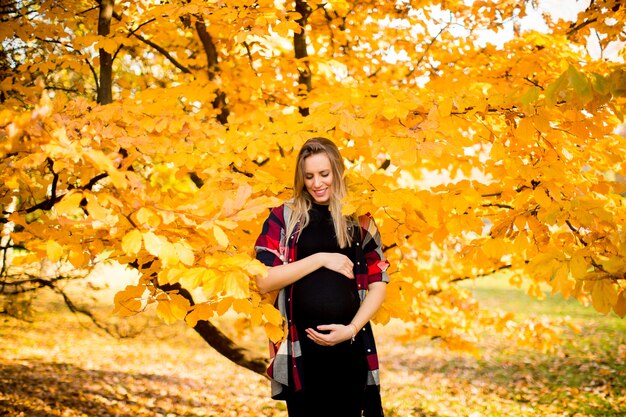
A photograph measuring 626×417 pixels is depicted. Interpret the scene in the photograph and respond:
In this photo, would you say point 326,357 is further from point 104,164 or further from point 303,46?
point 303,46

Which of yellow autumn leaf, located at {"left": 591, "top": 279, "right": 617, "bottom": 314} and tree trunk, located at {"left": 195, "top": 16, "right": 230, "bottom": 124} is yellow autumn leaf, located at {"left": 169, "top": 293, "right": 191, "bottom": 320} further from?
tree trunk, located at {"left": 195, "top": 16, "right": 230, "bottom": 124}

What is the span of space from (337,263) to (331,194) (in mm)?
309

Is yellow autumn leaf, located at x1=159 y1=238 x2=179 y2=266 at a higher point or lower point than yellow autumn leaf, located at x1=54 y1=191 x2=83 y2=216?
lower

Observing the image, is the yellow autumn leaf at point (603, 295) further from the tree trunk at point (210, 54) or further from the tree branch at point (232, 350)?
the tree trunk at point (210, 54)

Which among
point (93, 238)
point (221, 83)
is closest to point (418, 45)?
point (221, 83)

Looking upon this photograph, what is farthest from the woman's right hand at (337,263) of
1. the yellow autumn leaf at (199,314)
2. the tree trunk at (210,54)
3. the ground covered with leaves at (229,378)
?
the ground covered with leaves at (229,378)

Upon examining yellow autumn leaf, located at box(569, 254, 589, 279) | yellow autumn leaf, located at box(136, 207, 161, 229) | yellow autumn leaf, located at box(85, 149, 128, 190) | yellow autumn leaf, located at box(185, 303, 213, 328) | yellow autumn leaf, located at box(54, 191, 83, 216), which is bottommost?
yellow autumn leaf, located at box(185, 303, 213, 328)

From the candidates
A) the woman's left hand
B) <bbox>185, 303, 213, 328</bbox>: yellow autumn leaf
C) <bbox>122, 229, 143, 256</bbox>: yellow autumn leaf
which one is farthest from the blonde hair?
<bbox>122, 229, 143, 256</bbox>: yellow autumn leaf

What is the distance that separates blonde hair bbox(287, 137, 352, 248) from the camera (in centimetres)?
204

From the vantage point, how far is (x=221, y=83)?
388cm

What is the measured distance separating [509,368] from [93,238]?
9.07m

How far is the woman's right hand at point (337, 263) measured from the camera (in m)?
1.95

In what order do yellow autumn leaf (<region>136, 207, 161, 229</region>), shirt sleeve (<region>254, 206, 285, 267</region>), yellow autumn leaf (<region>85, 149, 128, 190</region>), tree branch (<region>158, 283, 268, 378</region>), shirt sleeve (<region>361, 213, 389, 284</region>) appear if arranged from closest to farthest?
yellow autumn leaf (<region>85, 149, 128, 190</region>), yellow autumn leaf (<region>136, 207, 161, 229</region>), shirt sleeve (<region>254, 206, 285, 267</region>), shirt sleeve (<region>361, 213, 389, 284</region>), tree branch (<region>158, 283, 268, 378</region>)

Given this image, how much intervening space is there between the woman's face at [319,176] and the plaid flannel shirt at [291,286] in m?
0.14
